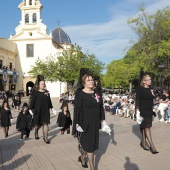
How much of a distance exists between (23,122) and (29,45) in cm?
4216

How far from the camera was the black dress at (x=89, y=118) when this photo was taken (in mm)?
4891

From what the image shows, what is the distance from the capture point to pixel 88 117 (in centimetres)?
492

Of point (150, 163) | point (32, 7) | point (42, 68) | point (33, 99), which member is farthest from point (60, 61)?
point (150, 163)

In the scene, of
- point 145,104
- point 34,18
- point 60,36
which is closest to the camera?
point 145,104

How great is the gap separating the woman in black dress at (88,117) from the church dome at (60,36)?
64651 mm

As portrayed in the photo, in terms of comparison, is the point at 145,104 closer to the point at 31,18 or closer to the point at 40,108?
the point at 40,108

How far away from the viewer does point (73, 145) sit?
734cm

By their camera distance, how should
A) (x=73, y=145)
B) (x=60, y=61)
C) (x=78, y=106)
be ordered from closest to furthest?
(x=78, y=106), (x=73, y=145), (x=60, y=61)

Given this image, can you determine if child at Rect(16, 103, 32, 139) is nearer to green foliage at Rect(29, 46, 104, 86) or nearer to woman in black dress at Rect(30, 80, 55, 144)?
woman in black dress at Rect(30, 80, 55, 144)

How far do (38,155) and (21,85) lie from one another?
4389 cm

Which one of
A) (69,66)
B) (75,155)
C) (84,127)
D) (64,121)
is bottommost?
(75,155)

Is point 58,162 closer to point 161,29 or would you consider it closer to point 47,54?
point 161,29

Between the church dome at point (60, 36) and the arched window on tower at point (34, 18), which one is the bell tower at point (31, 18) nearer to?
the arched window on tower at point (34, 18)

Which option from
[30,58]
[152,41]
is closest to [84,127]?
[152,41]
